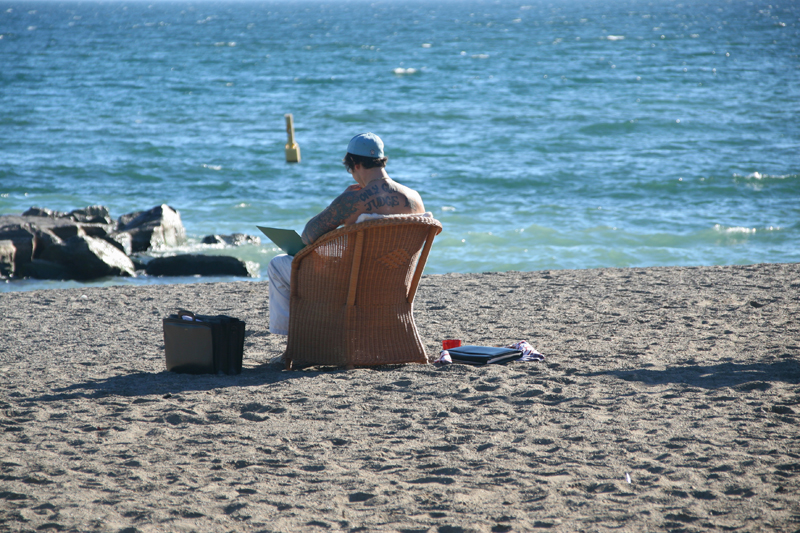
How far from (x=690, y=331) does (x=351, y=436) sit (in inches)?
122

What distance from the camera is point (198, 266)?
994cm

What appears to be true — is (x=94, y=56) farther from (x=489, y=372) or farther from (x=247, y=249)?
(x=489, y=372)

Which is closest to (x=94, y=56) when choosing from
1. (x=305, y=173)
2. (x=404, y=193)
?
(x=305, y=173)

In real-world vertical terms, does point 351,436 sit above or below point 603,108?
below

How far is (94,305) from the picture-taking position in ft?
22.2

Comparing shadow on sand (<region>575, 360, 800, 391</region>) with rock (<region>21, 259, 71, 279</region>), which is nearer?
shadow on sand (<region>575, 360, 800, 391</region>)

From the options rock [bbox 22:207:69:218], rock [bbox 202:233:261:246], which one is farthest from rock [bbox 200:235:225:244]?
rock [bbox 22:207:69:218]

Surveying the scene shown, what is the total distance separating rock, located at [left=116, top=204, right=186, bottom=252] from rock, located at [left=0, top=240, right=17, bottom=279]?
1.74 meters

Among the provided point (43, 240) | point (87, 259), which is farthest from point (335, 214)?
point (43, 240)

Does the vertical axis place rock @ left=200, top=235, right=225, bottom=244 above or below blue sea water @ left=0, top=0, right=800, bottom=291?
below

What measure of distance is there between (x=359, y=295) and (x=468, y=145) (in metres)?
17.6

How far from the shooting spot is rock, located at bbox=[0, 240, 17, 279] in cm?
986

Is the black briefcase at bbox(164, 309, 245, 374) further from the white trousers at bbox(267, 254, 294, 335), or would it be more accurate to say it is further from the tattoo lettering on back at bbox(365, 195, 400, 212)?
the tattoo lettering on back at bbox(365, 195, 400, 212)

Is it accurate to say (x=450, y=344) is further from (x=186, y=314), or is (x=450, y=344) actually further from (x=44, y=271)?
(x=44, y=271)
